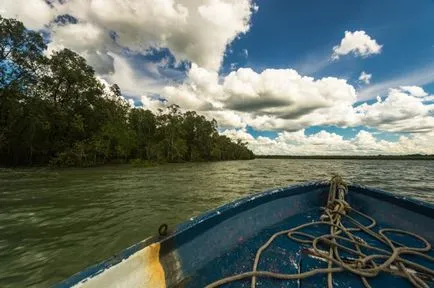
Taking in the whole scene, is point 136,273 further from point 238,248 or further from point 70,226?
point 70,226

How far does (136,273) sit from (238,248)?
108 centimetres

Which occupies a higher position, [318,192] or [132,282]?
[318,192]

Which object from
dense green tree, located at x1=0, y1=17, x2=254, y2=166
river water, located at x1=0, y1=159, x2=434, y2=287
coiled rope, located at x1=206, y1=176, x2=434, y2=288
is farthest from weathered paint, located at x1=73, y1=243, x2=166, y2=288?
dense green tree, located at x1=0, y1=17, x2=254, y2=166

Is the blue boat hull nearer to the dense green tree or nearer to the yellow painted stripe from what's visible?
the yellow painted stripe

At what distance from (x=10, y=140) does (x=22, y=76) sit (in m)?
7.44

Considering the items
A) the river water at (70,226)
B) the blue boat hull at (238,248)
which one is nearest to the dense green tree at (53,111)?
the river water at (70,226)

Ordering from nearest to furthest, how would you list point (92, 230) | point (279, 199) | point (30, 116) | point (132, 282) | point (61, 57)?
point (132, 282) → point (279, 199) → point (92, 230) → point (30, 116) → point (61, 57)

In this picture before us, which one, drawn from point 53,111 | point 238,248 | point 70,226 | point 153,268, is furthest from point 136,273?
point 53,111

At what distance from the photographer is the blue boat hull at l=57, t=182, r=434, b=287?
174 cm

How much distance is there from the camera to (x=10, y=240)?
14.8 ft

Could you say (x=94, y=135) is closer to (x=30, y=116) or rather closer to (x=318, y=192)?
(x=30, y=116)

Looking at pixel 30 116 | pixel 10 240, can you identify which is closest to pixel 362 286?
pixel 10 240

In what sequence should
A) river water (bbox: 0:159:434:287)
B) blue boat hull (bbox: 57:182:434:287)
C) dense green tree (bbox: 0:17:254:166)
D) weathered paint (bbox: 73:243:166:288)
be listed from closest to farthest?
1. weathered paint (bbox: 73:243:166:288)
2. blue boat hull (bbox: 57:182:434:287)
3. river water (bbox: 0:159:434:287)
4. dense green tree (bbox: 0:17:254:166)

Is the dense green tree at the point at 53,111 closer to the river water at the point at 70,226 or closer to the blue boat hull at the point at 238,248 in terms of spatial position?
the river water at the point at 70,226
